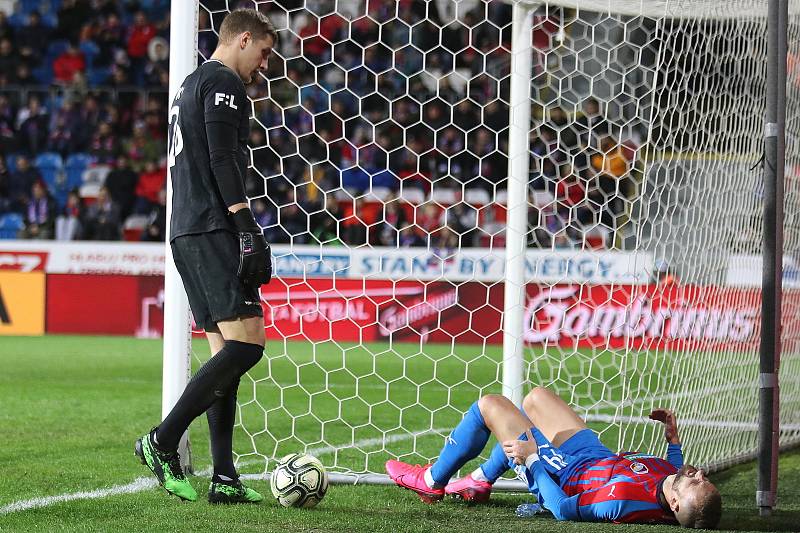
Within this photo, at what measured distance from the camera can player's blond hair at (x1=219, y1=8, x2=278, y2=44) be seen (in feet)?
13.5

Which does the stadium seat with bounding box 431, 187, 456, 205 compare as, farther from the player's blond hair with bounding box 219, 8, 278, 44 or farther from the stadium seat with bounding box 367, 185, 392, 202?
the player's blond hair with bounding box 219, 8, 278, 44

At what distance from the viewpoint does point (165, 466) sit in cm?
395

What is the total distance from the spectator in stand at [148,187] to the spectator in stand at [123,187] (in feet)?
0.24

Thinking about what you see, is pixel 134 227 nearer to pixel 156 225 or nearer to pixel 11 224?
pixel 156 225

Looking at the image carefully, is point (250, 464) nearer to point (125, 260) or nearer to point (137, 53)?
point (125, 260)

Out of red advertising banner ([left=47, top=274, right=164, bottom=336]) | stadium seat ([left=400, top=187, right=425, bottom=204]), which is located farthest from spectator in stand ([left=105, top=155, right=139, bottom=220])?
stadium seat ([left=400, top=187, right=425, bottom=204])

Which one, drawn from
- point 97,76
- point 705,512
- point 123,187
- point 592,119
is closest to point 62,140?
point 123,187

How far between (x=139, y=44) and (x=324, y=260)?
7.53 m

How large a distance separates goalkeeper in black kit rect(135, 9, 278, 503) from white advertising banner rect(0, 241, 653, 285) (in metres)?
7.33

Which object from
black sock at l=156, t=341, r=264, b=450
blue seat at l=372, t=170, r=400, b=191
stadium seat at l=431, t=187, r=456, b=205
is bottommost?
black sock at l=156, t=341, r=264, b=450

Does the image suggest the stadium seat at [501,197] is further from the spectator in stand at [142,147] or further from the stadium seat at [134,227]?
the spectator in stand at [142,147]

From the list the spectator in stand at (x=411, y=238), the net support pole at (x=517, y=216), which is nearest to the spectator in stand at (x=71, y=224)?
the spectator in stand at (x=411, y=238)

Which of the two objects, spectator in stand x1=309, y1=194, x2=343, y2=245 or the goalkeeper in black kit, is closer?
the goalkeeper in black kit

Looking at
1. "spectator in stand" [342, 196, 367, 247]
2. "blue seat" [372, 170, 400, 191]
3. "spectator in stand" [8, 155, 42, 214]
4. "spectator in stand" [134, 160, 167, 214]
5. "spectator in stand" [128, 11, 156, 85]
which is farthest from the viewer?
"spectator in stand" [128, 11, 156, 85]
